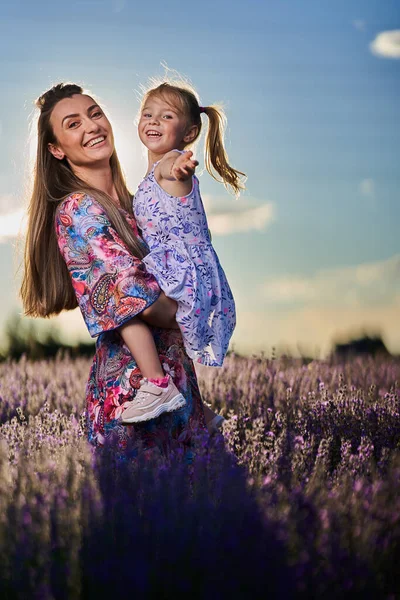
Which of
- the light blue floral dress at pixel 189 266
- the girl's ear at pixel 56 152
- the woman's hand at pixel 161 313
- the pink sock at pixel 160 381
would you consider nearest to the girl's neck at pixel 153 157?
the light blue floral dress at pixel 189 266

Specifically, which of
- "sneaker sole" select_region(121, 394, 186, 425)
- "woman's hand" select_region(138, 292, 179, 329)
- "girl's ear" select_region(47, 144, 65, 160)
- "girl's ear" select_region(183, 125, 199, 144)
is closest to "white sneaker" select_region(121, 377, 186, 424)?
"sneaker sole" select_region(121, 394, 186, 425)

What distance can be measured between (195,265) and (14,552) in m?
1.59

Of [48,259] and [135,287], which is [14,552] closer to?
[135,287]

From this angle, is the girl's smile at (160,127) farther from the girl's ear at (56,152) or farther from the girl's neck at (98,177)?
the girl's ear at (56,152)

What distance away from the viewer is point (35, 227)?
382 centimetres

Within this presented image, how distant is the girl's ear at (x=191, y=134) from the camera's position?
4070 mm

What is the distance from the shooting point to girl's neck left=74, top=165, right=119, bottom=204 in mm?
3824

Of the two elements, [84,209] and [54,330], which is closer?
[84,209]

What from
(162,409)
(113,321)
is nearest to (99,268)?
(113,321)

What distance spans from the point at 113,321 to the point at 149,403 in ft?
1.19

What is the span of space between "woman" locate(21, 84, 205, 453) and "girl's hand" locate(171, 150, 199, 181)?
301 millimetres

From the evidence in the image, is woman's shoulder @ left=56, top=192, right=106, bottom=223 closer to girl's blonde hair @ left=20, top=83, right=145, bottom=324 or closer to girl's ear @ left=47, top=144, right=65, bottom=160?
girl's blonde hair @ left=20, top=83, right=145, bottom=324

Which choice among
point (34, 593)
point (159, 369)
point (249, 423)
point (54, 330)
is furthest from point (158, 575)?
point (54, 330)

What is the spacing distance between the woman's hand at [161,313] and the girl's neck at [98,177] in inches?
25.7
